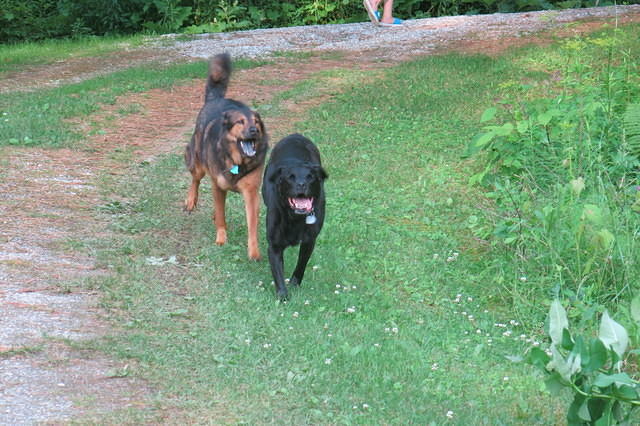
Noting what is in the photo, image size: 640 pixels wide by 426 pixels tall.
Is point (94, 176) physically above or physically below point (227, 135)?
below

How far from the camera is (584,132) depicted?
330 inches

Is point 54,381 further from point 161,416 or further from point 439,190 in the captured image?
point 439,190

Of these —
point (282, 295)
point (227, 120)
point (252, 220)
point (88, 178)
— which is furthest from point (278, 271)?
point (88, 178)

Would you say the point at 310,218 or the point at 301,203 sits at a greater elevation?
the point at 301,203

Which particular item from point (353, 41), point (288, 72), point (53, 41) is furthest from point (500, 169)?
point (53, 41)

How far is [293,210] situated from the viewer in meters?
6.58

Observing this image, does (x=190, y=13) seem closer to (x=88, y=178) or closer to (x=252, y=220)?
(x=88, y=178)

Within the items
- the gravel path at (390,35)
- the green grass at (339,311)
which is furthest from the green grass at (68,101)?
the gravel path at (390,35)

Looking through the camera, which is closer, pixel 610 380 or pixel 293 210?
pixel 610 380

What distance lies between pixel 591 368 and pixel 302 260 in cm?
382

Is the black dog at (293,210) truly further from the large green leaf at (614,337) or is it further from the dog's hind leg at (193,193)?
the large green leaf at (614,337)

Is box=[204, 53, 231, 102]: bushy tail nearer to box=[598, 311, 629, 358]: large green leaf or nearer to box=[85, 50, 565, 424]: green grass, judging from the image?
box=[85, 50, 565, 424]: green grass

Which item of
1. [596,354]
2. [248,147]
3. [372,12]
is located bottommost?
[372,12]

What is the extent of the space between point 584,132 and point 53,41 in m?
14.4
